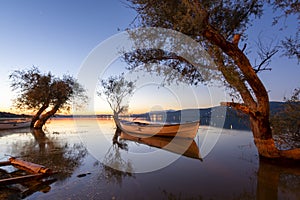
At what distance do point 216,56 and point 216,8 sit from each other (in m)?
2.00

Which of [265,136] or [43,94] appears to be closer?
[265,136]

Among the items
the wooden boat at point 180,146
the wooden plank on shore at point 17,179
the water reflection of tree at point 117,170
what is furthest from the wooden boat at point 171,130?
the wooden plank on shore at point 17,179

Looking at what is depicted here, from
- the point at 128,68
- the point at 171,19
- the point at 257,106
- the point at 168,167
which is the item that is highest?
the point at 171,19

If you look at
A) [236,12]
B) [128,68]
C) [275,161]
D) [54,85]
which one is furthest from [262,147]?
[54,85]

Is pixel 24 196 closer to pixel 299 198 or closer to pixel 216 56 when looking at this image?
pixel 299 198

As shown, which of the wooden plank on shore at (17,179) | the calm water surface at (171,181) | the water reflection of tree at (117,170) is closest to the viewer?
the wooden plank on shore at (17,179)

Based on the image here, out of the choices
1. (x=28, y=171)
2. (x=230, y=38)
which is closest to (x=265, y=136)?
(x=230, y=38)

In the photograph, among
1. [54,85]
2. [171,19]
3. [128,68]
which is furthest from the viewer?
[54,85]

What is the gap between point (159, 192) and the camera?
5.25m

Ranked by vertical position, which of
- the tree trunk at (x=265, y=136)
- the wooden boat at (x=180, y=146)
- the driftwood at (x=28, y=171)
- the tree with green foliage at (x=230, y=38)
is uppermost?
the tree with green foliage at (x=230, y=38)

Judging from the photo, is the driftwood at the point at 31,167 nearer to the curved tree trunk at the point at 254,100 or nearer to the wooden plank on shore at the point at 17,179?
the wooden plank on shore at the point at 17,179

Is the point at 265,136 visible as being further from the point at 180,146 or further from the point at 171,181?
the point at 180,146

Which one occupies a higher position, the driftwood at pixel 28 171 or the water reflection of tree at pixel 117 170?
the driftwood at pixel 28 171

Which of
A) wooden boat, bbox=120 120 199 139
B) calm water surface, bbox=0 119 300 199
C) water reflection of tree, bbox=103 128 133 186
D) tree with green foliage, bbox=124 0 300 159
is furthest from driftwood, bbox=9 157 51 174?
wooden boat, bbox=120 120 199 139
